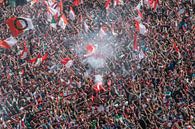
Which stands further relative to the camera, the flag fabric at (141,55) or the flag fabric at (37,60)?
the flag fabric at (141,55)

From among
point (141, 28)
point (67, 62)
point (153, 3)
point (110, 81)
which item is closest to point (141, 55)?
point (141, 28)

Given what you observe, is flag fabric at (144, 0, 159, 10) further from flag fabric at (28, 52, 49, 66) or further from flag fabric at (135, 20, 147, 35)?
flag fabric at (28, 52, 49, 66)

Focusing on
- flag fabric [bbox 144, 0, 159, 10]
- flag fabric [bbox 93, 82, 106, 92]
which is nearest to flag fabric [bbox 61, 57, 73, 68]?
flag fabric [bbox 93, 82, 106, 92]

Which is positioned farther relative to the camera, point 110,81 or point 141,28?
point 141,28

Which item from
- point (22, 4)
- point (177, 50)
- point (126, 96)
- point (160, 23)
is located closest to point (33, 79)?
point (126, 96)

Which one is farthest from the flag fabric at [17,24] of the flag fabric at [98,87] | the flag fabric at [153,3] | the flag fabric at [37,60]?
the flag fabric at [153,3]

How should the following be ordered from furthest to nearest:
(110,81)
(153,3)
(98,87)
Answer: (153,3) < (110,81) < (98,87)

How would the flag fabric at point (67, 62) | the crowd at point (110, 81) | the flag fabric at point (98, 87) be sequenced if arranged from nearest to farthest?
the crowd at point (110, 81), the flag fabric at point (98, 87), the flag fabric at point (67, 62)

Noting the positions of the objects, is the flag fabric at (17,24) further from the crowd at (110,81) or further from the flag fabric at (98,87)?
the flag fabric at (98,87)

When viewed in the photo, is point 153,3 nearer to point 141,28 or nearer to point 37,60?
point 141,28

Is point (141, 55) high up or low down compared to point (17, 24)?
down
